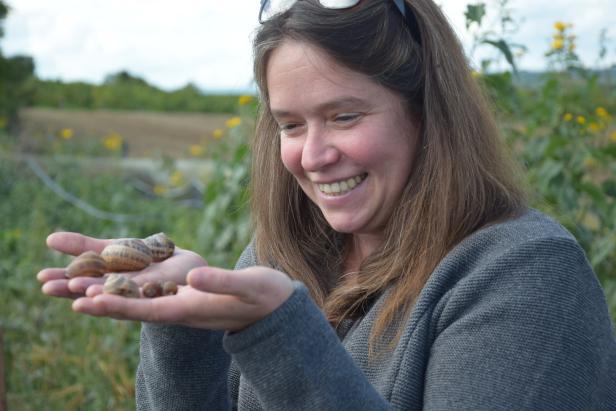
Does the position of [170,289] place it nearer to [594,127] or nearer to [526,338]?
[526,338]

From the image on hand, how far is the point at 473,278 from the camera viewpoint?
155cm

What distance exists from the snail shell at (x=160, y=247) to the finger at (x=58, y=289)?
0.28m

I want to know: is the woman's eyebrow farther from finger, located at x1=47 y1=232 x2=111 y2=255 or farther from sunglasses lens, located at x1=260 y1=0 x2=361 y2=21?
finger, located at x1=47 y1=232 x2=111 y2=255

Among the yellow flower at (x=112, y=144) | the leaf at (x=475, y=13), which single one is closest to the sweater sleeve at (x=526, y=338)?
the leaf at (x=475, y=13)

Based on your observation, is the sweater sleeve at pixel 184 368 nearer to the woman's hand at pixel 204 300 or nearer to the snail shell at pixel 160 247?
the snail shell at pixel 160 247

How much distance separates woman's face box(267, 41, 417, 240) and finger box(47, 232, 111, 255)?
47 cm

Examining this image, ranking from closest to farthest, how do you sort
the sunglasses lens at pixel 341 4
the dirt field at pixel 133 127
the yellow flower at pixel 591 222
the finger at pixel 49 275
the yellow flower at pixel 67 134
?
the finger at pixel 49 275 < the sunglasses lens at pixel 341 4 < the yellow flower at pixel 591 222 < the yellow flower at pixel 67 134 < the dirt field at pixel 133 127

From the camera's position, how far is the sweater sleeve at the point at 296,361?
129cm

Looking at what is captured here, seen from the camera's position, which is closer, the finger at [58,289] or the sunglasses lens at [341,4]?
the finger at [58,289]

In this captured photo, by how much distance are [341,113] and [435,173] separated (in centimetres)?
24

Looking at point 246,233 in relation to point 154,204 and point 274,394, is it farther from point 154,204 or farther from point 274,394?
point 154,204

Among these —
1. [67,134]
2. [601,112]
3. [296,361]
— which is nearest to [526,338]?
[296,361]

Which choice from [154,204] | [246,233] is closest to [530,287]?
[246,233]

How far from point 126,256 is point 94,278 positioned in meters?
0.15
